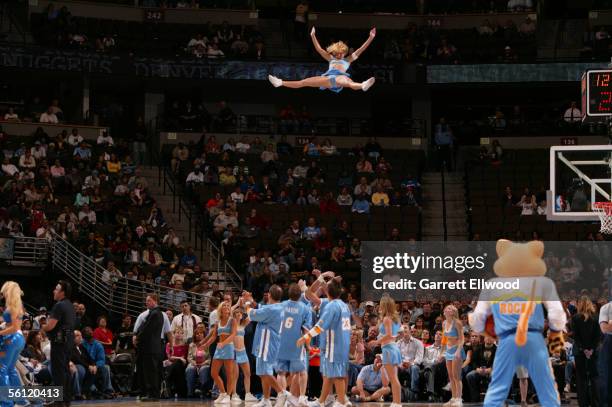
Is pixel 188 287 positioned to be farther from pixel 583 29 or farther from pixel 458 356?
pixel 583 29

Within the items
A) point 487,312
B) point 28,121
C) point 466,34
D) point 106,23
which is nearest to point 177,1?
point 106,23

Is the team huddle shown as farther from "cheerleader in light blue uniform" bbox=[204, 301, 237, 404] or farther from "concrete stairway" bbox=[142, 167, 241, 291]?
"concrete stairway" bbox=[142, 167, 241, 291]

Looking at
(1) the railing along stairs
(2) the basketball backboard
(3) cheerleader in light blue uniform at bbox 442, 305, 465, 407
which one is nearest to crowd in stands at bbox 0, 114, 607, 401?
(1) the railing along stairs

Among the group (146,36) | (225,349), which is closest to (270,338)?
(225,349)

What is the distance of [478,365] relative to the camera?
20531mm

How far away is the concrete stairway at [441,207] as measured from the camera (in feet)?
102

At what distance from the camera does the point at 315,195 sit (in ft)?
99.3

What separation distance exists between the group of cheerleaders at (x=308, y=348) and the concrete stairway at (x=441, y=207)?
39.7ft

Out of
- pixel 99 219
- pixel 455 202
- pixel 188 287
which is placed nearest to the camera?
pixel 188 287

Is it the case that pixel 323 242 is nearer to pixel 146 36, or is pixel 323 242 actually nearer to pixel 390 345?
pixel 390 345

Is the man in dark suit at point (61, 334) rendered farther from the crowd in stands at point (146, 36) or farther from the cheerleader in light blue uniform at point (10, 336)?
the crowd in stands at point (146, 36)

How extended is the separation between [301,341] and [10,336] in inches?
162

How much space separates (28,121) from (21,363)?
16.3m

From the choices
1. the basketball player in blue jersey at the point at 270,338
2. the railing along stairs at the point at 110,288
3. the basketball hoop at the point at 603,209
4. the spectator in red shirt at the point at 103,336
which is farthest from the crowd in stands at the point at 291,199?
the basketball hoop at the point at 603,209
